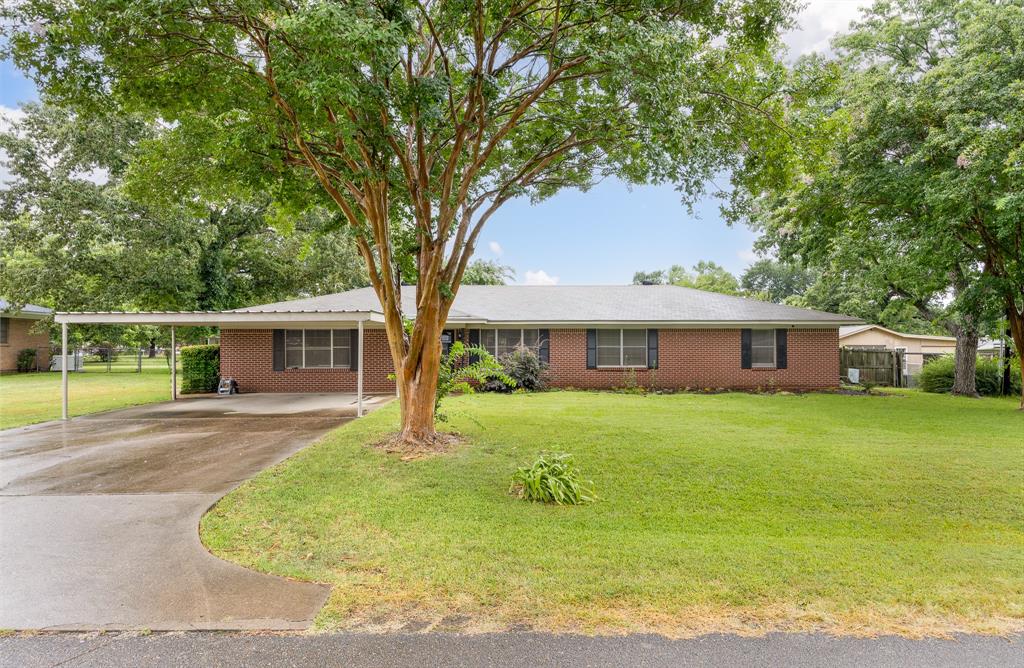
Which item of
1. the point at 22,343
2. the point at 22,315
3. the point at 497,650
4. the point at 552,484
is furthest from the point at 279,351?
the point at 22,343

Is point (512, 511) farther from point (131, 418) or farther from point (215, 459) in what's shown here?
point (131, 418)

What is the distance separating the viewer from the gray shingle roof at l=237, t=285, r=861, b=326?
15891mm

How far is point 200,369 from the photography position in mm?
15805

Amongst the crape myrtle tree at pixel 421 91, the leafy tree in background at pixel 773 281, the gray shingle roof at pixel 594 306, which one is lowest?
the gray shingle roof at pixel 594 306

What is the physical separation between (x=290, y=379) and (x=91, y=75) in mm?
10419

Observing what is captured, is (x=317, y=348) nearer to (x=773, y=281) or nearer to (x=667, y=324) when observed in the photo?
(x=667, y=324)

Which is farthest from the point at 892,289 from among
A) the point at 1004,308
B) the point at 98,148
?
the point at 98,148

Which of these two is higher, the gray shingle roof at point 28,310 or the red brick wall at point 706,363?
the gray shingle roof at point 28,310

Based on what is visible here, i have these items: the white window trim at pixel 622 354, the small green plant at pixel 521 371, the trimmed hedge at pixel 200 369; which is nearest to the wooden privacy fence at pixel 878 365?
the white window trim at pixel 622 354

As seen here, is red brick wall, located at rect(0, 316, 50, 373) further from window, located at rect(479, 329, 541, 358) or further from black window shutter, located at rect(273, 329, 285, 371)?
window, located at rect(479, 329, 541, 358)

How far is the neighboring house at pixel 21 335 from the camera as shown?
2383 centimetres

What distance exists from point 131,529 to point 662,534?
4.95 metres

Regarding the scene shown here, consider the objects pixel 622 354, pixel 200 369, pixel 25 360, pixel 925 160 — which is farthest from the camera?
pixel 25 360

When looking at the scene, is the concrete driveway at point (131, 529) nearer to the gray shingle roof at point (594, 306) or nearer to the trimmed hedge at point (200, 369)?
the trimmed hedge at point (200, 369)
